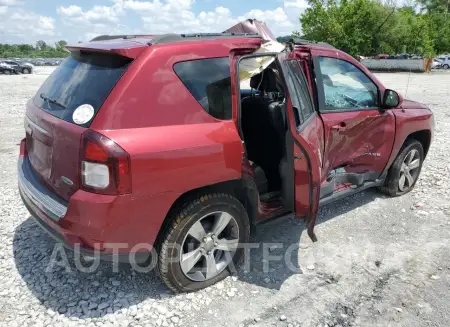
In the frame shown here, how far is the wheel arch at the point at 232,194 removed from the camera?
277cm

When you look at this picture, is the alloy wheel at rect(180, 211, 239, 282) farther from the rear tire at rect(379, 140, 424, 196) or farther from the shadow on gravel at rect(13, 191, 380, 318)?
the rear tire at rect(379, 140, 424, 196)

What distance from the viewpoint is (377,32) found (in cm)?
4219

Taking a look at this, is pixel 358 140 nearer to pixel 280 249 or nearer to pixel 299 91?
pixel 299 91

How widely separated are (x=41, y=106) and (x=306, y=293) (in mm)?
2535

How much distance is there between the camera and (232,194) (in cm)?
307

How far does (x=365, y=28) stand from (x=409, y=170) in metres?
40.9

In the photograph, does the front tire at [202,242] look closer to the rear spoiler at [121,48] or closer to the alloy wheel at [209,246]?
the alloy wheel at [209,246]

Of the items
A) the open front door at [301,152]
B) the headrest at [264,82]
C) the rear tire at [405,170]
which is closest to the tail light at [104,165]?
the open front door at [301,152]

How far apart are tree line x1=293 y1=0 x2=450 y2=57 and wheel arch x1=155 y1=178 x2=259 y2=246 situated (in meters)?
40.7

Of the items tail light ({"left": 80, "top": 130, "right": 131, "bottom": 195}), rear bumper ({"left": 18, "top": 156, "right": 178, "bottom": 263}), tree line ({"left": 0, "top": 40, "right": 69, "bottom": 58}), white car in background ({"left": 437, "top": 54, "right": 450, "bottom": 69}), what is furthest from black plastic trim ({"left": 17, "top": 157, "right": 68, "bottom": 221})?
tree line ({"left": 0, "top": 40, "right": 69, "bottom": 58})

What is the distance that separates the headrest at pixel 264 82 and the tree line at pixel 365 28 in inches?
1558

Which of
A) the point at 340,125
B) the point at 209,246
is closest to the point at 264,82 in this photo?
the point at 340,125

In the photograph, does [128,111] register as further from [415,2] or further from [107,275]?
[415,2]

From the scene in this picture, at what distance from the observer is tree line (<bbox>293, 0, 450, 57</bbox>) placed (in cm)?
4066
